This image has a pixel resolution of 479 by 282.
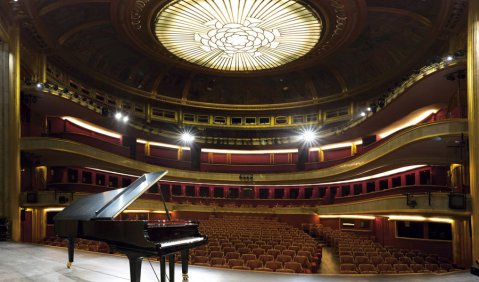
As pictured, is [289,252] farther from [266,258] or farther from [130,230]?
[130,230]

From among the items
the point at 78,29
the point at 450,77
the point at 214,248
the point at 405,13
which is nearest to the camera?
the point at 214,248

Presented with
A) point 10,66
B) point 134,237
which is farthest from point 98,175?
point 134,237

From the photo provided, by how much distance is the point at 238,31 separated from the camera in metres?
20.4

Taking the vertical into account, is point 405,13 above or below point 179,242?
above

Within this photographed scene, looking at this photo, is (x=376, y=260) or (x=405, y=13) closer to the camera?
(x=376, y=260)

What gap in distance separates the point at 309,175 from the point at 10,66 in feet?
58.7

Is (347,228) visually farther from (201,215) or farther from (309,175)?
(201,215)

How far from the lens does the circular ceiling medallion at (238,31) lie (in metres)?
18.1

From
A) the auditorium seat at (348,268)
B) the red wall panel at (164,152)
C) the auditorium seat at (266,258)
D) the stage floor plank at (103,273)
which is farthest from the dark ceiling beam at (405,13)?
the red wall panel at (164,152)

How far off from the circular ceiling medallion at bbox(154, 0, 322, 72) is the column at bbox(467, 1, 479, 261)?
7920 millimetres

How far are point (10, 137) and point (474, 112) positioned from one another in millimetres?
16065

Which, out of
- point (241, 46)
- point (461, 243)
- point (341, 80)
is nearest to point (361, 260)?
point (461, 243)

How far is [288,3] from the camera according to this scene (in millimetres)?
17797

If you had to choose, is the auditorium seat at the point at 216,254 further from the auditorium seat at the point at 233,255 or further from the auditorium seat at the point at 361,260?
the auditorium seat at the point at 361,260
